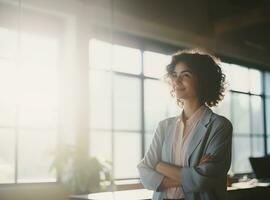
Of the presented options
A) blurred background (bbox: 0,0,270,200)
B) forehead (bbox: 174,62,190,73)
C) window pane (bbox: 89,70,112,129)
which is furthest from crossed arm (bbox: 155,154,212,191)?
window pane (bbox: 89,70,112,129)

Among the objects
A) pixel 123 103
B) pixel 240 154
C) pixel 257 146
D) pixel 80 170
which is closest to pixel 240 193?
pixel 80 170

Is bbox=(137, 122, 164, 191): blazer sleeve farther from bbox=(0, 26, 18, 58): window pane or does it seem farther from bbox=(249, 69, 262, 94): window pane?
bbox=(249, 69, 262, 94): window pane

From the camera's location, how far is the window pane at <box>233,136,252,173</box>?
32.0 feet

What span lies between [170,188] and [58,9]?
481cm

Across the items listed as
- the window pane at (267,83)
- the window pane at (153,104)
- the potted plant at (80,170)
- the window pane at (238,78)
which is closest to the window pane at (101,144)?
the potted plant at (80,170)

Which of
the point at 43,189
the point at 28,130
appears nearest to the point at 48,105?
the point at 28,130

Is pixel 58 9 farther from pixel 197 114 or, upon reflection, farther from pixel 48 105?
pixel 197 114

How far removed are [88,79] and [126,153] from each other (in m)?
1.56

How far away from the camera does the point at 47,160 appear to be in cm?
610

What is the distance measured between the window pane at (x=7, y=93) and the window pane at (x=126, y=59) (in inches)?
73.3

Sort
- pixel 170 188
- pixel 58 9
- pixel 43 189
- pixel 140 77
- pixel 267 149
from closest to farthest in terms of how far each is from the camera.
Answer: pixel 170 188, pixel 43 189, pixel 58 9, pixel 140 77, pixel 267 149

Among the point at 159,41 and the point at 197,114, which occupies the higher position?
the point at 159,41

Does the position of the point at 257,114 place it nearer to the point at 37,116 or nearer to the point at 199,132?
the point at 37,116

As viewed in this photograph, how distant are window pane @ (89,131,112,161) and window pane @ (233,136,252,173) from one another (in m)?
3.74
